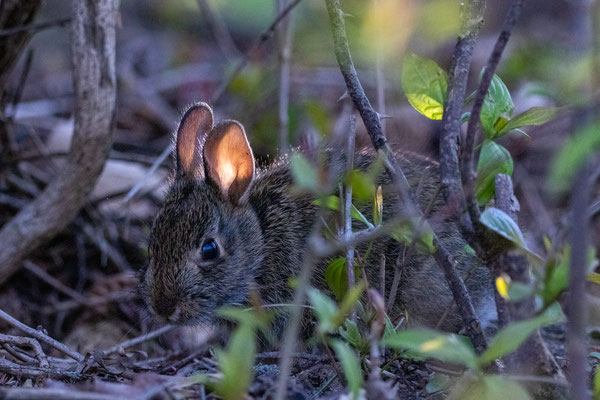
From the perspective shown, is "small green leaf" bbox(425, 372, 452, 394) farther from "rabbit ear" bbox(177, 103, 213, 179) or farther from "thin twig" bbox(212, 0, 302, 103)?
"thin twig" bbox(212, 0, 302, 103)

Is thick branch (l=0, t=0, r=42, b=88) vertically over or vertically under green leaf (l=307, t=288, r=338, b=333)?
over

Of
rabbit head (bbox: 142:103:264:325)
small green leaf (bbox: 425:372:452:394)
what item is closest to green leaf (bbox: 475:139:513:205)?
small green leaf (bbox: 425:372:452:394)

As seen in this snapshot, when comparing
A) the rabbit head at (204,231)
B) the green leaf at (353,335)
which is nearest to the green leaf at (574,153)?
the green leaf at (353,335)

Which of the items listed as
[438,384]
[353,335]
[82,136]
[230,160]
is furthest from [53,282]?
[438,384]

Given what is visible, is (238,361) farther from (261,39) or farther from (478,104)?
(261,39)

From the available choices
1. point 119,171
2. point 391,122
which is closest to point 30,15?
point 119,171

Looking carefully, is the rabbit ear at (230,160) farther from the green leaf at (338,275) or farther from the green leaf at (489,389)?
the green leaf at (489,389)
